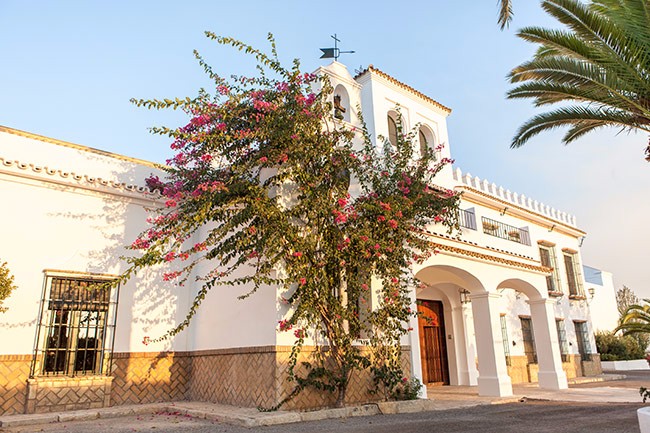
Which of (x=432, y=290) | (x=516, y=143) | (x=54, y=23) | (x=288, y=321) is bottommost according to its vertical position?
(x=288, y=321)

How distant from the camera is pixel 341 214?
8758 millimetres

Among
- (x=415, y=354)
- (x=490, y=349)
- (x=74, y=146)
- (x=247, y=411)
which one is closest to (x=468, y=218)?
(x=490, y=349)

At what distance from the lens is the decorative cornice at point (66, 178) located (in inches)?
358

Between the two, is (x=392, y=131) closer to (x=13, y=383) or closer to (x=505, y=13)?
(x=505, y=13)

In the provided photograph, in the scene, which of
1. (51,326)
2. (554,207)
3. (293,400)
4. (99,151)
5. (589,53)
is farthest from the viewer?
(554,207)

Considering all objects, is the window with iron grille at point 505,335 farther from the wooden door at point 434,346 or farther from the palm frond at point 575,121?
the palm frond at point 575,121

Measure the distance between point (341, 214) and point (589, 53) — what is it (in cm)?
463

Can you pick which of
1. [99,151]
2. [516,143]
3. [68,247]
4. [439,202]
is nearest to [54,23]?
[99,151]

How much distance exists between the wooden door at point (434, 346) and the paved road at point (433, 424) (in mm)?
6148

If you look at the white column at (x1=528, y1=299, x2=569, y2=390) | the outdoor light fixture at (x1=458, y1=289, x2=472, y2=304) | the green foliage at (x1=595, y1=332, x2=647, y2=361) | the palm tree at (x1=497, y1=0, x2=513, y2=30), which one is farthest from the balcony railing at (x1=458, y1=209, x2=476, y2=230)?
the green foliage at (x1=595, y1=332, x2=647, y2=361)

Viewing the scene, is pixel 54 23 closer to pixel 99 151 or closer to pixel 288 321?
pixel 99 151

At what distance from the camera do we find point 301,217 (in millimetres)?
9344

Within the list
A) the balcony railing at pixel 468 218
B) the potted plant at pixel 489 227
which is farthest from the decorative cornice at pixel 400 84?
the potted plant at pixel 489 227

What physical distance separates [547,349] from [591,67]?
8.49 metres
